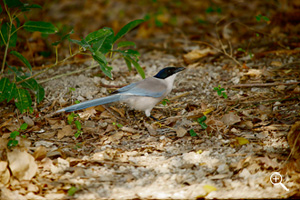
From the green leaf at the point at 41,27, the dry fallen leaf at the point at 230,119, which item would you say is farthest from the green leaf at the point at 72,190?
the dry fallen leaf at the point at 230,119

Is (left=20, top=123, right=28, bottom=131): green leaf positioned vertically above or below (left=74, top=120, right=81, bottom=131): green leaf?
above

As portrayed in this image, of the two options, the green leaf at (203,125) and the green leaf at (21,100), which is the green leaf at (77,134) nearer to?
the green leaf at (21,100)

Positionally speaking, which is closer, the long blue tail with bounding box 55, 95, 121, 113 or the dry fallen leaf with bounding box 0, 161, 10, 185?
the dry fallen leaf with bounding box 0, 161, 10, 185

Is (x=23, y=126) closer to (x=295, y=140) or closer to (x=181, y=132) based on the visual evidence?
(x=181, y=132)

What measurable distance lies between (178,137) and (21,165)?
171 centimetres

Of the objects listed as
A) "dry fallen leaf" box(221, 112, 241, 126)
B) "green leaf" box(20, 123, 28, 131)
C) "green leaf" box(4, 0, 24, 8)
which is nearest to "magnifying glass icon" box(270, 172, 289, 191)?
"dry fallen leaf" box(221, 112, 241, 126)

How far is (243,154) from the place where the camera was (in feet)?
10.5

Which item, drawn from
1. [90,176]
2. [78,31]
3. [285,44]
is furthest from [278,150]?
[78,31]

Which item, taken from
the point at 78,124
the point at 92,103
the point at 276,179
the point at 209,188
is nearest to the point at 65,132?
the point at 78,124

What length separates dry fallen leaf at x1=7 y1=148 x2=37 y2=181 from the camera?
2.87 m

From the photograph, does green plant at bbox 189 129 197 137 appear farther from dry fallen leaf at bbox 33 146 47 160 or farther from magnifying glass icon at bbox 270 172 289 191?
dry fallen leaf at bbox 33 146 47 160

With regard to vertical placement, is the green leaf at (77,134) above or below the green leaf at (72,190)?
below

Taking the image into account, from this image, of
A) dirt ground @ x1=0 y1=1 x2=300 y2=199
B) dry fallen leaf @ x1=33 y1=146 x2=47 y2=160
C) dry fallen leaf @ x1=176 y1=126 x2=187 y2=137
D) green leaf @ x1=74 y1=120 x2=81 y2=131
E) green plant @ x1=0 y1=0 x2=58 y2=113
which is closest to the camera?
dirt ground @ x1=0 y1=1 x2=300 y2=199

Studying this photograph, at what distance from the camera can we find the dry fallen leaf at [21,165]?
113 inches
